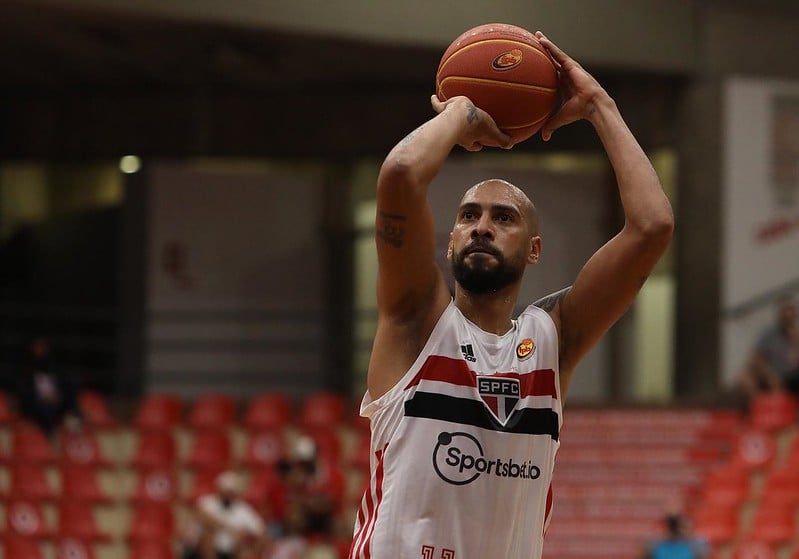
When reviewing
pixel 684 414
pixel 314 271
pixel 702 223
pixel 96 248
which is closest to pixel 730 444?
pixel 684 414

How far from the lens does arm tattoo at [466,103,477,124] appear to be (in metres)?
3.53

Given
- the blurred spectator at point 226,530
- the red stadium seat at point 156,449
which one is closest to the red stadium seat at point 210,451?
the red stadium seat at point 156,449

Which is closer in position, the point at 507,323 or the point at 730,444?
the point at 507,323

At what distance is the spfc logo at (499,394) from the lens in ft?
11.3

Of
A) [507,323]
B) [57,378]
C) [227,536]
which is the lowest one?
[227,536]

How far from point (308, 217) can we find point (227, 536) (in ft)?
24.4

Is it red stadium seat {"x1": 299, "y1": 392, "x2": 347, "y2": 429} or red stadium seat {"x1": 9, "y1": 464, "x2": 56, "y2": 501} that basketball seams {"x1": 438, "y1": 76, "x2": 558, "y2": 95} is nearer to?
red stadium seat {"x1": 9, "y1": 464, "x2": 56, "y2": 501}

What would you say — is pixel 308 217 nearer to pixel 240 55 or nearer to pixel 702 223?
pixel 240 55

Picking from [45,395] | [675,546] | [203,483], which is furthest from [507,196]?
[45,395]

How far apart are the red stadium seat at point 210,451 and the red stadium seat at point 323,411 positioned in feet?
2.50

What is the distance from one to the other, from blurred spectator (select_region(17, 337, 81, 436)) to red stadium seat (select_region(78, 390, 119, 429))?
0.31 meters

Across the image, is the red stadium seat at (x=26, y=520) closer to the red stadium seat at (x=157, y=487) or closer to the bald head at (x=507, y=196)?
the red stadium seat at (x=157, y=487)

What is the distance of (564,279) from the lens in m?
15.8

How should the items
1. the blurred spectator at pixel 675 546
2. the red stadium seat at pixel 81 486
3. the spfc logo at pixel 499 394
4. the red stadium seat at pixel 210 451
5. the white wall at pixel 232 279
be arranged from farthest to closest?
the white wall at pixel 232 279, the red stadium seat at pixel 210 451, the red stadium seat at pixel 81 486, the blurred spectator at pixel 675 546, the spfc logo at pixel 499 394
